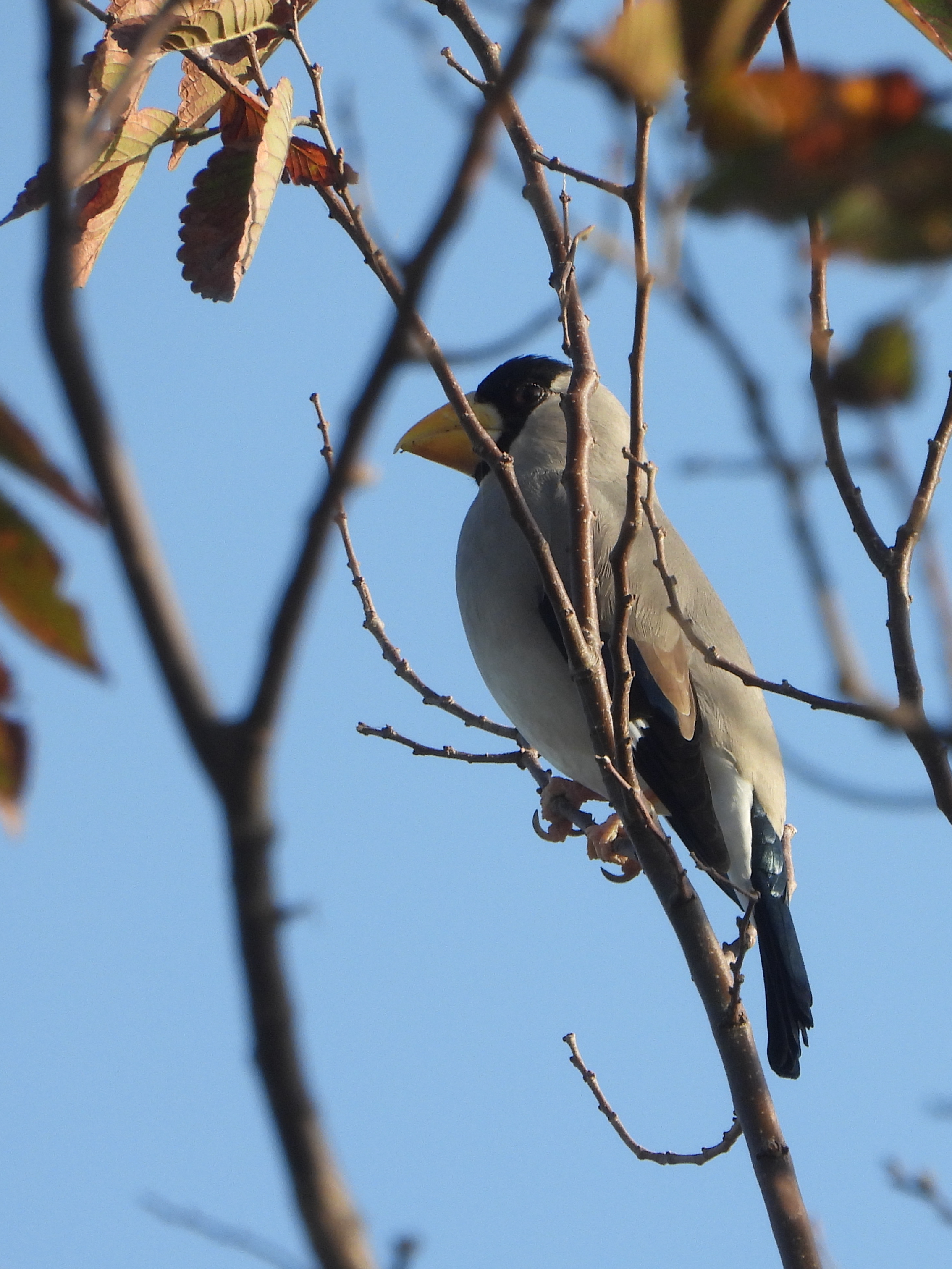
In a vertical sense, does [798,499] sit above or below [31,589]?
above

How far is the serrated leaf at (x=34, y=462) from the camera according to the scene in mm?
1073

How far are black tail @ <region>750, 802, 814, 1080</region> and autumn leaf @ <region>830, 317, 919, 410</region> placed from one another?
2.94 m

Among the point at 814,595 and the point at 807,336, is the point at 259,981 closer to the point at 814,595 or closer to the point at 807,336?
the point at 814,595

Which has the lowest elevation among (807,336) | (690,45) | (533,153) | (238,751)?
(238,751)

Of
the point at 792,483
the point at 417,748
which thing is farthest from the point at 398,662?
the point at 792,483

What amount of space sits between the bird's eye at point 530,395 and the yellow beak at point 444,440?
0.38 ft

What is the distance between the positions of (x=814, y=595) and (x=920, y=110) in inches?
19.9

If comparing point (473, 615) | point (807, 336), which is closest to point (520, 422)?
point (473, 615)

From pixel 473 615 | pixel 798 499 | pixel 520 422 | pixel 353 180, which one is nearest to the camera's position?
pixel 798 499

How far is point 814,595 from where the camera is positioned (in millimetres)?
1451

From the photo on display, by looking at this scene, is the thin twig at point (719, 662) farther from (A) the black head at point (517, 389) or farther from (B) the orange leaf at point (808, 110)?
(A) the black head at point (517, 389)

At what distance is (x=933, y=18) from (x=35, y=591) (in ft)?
4.74

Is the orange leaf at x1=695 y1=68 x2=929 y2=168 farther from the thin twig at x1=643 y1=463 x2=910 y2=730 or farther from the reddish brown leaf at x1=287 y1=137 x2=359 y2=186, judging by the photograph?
the reddish brown leaf at x1=287 y1=137 x2=359 y2=186

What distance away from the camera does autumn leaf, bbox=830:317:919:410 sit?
1166 millimetres
